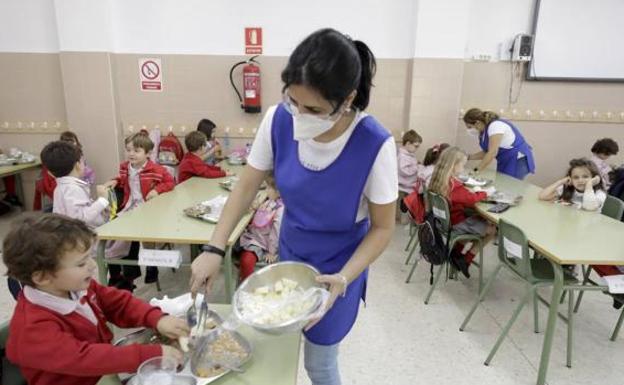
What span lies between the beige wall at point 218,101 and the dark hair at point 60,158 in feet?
7.91

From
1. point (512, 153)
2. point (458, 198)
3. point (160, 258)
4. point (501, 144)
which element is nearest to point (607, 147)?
point (512, 153)

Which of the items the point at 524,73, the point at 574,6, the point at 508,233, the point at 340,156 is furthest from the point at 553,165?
the point at 340,156

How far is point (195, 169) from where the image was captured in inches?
152

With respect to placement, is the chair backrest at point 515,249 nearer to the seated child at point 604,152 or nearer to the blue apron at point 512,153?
the blue apron at point 512,153

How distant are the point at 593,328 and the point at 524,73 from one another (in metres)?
3.17

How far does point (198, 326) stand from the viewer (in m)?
1.26

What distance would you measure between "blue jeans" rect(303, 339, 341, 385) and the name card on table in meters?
1.12

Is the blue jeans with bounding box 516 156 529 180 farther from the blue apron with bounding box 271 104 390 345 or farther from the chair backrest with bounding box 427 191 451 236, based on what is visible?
the blue apron with bounding box 271 104 390 345

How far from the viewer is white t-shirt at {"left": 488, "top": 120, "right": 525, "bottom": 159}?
423cm

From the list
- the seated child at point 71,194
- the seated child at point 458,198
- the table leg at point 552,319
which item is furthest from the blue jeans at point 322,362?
the seated child at point 458,198

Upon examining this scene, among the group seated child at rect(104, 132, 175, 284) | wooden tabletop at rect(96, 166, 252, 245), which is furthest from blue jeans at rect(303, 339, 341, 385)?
seated child at rect(104, 132, 175, 284)

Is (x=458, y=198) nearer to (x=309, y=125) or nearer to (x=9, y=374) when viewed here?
(x=309, y=125)

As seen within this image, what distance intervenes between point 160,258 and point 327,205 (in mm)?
1389

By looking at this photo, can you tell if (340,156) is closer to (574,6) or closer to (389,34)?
(389,34)
